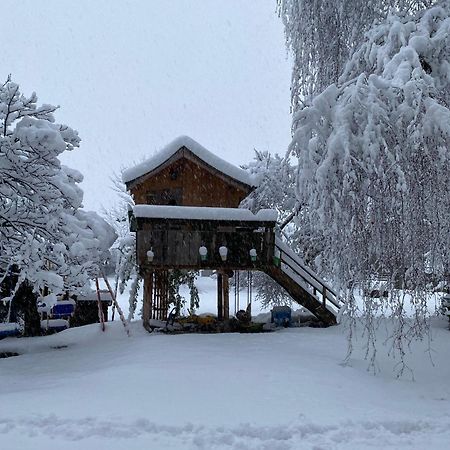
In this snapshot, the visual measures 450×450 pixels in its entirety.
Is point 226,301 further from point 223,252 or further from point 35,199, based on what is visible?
point 35,199

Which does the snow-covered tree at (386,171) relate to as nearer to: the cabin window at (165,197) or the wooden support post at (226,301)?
the wooden support post at (226,301)

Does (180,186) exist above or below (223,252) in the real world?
above

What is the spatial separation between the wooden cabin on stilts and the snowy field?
2.59 meters

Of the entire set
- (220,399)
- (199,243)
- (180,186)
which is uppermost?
(180,186)

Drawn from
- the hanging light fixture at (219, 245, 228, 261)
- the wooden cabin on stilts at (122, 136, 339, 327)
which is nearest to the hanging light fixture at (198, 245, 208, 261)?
the wooden cabin on stilts at (122, 136, 339, 327)

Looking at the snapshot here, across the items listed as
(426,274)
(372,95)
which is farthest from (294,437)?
(372,95)

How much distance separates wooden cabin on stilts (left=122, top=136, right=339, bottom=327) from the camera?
1372cm

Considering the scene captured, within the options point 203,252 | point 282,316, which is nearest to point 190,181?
point 203,252

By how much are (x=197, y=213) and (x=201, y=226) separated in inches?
16.1

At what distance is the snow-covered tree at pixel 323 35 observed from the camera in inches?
345

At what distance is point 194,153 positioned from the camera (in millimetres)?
15852

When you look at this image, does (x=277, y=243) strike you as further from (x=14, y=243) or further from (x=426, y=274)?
(x=426, y=274)

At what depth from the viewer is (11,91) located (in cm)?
1151

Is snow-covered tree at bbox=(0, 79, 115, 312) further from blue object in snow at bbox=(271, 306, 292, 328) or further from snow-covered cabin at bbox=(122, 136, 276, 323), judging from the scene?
blue object in snow at bbox=(271, 306, 292, 328)
